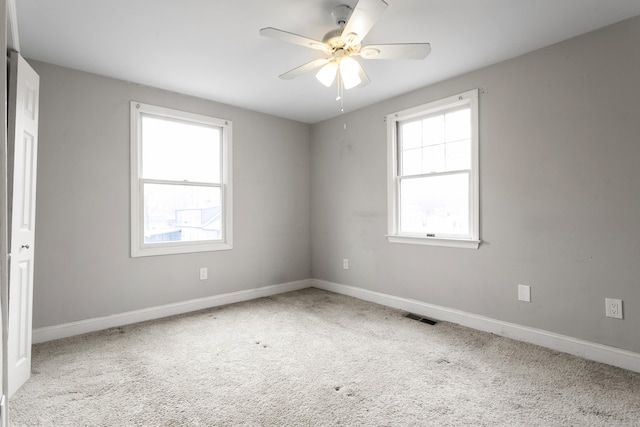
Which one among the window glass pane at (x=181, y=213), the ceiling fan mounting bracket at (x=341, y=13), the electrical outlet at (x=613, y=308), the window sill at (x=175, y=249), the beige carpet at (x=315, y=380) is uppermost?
the ceiling fan mounting bracket at (x=341, y=13)

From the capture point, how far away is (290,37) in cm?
201

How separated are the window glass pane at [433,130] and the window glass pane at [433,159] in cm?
6

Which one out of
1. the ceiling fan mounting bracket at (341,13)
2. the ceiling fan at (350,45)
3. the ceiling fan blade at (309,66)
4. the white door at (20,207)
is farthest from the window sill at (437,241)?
the white door at (20,207)

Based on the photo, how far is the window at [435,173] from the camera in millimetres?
3168

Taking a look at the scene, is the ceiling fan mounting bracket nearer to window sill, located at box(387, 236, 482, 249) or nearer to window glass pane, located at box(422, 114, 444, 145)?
window glass pane, located at box(422, 114, 444, 145)

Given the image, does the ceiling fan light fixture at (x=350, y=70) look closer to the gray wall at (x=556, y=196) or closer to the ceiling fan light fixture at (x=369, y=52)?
the ceiling fan light fixture at (x=369, y=52)

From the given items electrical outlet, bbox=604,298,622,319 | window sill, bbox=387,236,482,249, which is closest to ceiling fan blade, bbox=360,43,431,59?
window sill, bbox=387,236,482,249

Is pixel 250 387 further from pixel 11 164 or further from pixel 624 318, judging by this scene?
pixel 624 318

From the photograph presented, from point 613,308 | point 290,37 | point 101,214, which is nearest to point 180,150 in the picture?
point 101,214

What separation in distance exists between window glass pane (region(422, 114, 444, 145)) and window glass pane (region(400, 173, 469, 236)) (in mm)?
382

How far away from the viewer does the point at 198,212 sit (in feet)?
12.6

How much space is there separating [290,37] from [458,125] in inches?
78.9

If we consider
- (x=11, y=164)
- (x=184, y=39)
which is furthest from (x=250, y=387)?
(x=184, y=39)

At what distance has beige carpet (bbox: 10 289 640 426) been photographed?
1.79 m
